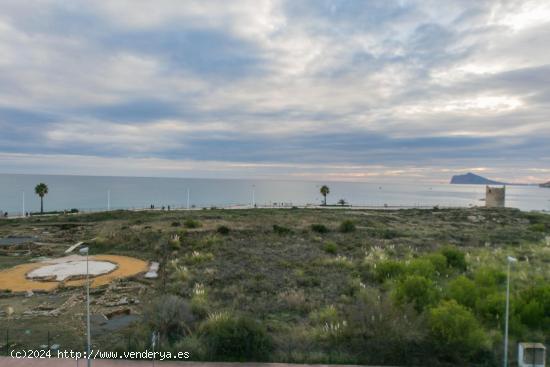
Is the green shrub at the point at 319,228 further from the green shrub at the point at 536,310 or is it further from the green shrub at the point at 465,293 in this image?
the green shrub at the point at 536,310

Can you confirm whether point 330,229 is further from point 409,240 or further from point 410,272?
point 410,272

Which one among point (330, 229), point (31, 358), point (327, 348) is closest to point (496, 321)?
point (327, 348)

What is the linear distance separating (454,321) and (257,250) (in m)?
17.7

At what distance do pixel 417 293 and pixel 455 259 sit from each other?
9.41 metres

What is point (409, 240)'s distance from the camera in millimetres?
30734

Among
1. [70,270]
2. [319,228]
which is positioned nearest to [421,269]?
[70,270]

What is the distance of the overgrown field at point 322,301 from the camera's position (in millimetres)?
9852

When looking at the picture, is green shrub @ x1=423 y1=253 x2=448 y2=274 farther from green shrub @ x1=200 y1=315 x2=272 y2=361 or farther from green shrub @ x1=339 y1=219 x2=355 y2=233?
green shrub @ x1=339 y1=219 x2=355 y2=233

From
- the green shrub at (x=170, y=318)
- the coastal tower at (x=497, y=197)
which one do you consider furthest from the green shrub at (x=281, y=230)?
the coastal tower at (x=497, y=197)

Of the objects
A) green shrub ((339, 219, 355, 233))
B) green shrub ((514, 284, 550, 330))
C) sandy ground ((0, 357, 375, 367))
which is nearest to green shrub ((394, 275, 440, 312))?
green shrub ((514, 284, 550, 330))

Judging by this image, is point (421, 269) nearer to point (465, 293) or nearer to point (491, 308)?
point (465, 293)

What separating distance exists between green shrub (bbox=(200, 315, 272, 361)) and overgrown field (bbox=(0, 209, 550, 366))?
3cm

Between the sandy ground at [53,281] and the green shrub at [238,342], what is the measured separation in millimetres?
11453

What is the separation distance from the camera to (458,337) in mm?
9664
